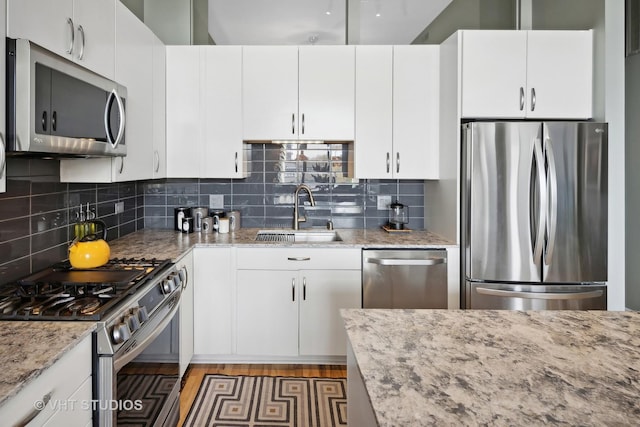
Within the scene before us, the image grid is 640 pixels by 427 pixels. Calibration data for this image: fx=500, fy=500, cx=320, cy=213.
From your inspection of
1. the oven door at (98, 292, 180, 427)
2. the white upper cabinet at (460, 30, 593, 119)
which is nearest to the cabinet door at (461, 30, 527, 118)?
the white upper cabinet at (460, 30, 593, 119)

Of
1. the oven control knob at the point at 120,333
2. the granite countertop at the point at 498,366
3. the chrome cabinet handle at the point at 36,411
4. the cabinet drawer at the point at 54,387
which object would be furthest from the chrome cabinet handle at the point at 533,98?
the chrome cabinet handle at the point at 36,411

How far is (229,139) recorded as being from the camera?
3551 mm

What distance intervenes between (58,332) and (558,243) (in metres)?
2.67

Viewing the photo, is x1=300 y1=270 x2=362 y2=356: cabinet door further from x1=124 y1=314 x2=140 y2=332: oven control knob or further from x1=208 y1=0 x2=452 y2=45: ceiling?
x1=208 y1=0 x2=452 y2=45: ceiling

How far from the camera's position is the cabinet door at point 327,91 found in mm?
3486

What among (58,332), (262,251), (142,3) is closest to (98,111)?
(58,332)

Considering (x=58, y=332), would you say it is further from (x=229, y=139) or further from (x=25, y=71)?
(x=229, y=139)

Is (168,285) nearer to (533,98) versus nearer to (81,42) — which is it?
(81,42)

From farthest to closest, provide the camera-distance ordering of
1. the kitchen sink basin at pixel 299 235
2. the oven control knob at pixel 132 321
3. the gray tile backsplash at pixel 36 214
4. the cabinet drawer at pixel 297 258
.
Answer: the kitchen sink basin at pixel 299 235 → the cabinet drawer at pixel 297 258 → the gray tile backsplash at pixel 36 214 → the oven control knob at pixel 132 321

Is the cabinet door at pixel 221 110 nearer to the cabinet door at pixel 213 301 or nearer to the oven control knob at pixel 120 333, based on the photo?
the cabinet door at pixel 213 301

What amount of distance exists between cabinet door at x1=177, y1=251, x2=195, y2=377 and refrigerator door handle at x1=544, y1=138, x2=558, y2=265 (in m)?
2.13

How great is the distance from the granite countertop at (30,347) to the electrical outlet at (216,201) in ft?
7.74

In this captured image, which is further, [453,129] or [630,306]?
[630,306]

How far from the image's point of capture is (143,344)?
1966 mm
